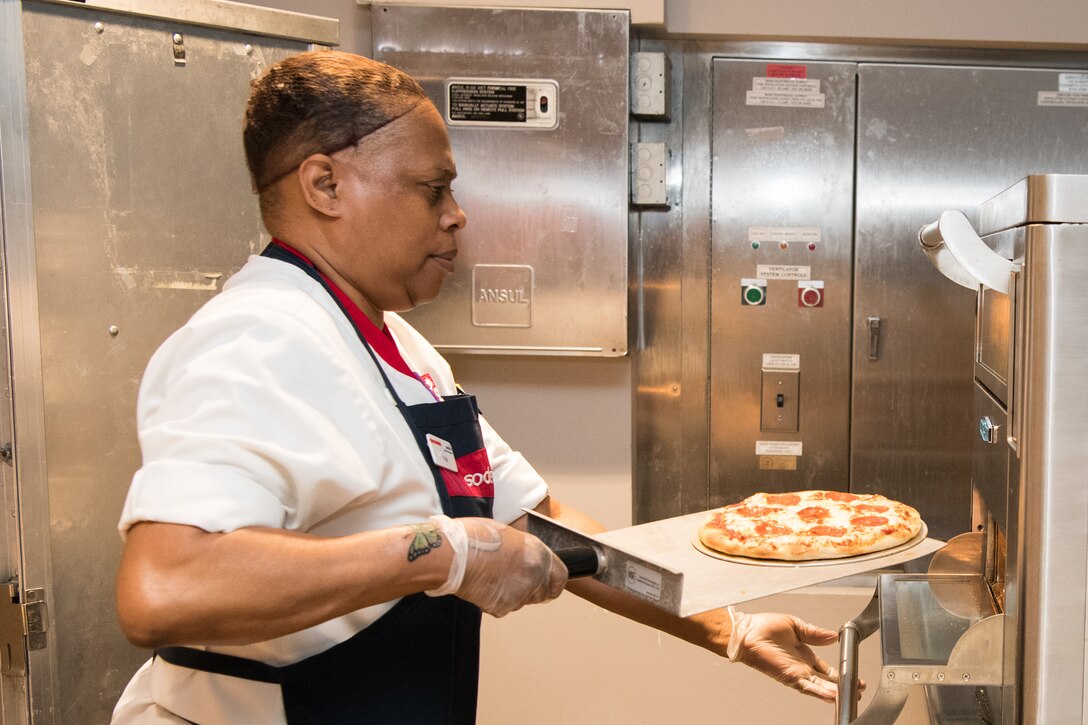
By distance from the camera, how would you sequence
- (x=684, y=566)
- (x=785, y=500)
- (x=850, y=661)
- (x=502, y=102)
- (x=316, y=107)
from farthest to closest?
(x=502, y=102)
(x=785, y=500)
(x=684, y=566)
(x=850, y=661)
(x=316, y=107)

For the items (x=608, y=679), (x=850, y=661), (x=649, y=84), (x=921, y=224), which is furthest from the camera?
(x=921, y=224)

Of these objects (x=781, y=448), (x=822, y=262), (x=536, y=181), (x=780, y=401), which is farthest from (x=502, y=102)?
(x=781, y=448)

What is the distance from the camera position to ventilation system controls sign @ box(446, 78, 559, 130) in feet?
8.78

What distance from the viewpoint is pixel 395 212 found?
130 centimetres

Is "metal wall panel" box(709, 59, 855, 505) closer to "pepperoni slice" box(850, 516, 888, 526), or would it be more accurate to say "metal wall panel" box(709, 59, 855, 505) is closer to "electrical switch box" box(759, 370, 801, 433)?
"electrical switch box" box(759, 370, 801, 433)

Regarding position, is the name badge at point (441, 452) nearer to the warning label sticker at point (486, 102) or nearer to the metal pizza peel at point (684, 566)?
the metal pizza peel at point (684, 566)

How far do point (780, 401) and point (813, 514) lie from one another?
115 cm

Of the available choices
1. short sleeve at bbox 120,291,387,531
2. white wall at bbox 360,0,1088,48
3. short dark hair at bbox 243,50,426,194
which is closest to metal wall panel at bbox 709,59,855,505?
white wall at bbox 360,0,1088,48

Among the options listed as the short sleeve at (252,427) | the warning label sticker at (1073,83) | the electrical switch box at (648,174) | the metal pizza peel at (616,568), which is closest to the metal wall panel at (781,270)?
the electrical switch box at (648,174)

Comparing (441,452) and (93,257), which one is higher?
(93,257)

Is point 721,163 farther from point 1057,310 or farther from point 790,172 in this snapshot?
point 1057,310

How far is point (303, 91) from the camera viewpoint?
1252 mm

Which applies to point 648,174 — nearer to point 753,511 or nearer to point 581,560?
point 753,511

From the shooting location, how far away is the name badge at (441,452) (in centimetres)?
129
